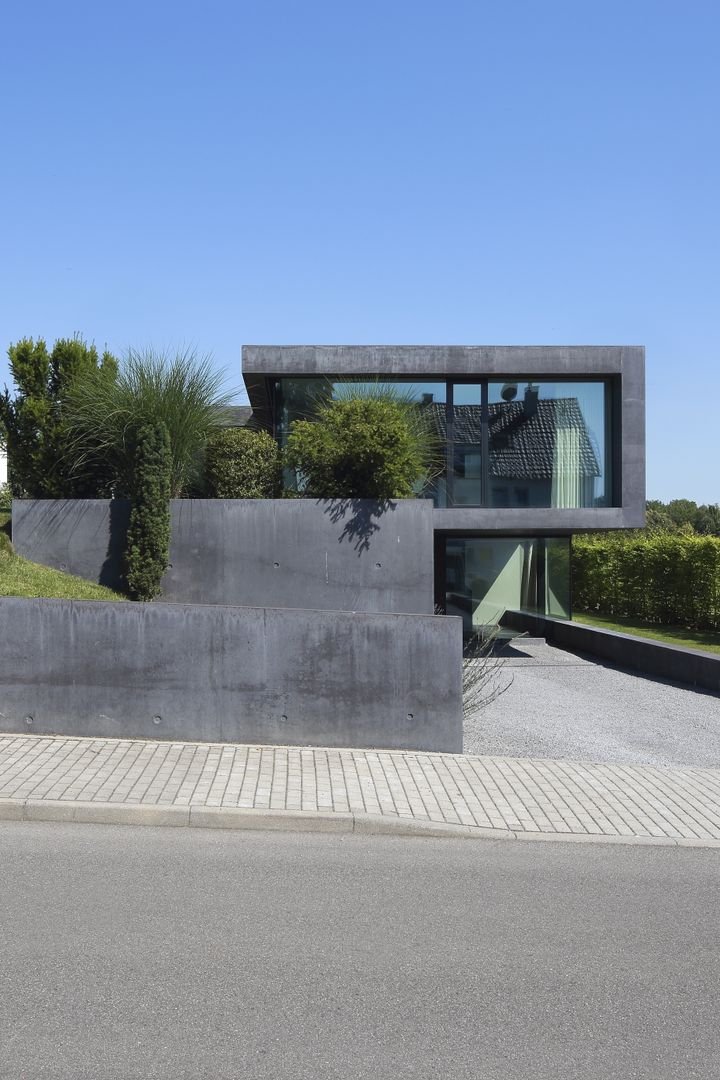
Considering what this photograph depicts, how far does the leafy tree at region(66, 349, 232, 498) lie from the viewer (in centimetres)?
1347

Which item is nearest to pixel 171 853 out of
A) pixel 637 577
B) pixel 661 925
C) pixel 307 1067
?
pixel 307 1067

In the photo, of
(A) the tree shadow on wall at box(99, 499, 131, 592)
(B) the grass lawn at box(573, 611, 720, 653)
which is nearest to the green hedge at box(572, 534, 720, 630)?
(B) the grass lawn at box(573, 611, 720, 653)

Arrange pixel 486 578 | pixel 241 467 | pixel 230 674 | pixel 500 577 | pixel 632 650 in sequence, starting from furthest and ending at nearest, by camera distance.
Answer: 1. pixel 500 577
2. pixel 486 578
3. pixel 632 650
4. pixel 241 467
5. pixel 230 674

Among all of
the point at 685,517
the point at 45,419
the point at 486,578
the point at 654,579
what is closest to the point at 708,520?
the point at 685,517

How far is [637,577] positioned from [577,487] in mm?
12567

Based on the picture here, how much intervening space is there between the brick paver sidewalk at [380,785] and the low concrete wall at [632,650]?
19.4 feet

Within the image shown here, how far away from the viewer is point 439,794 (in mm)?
7484

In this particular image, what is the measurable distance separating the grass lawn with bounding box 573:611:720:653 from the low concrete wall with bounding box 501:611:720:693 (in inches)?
59.2

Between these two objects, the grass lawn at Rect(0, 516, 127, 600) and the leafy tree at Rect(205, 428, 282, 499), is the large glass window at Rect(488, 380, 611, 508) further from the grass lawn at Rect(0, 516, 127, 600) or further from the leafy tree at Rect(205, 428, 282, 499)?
the grass lawn at Rect(0, 516, 127, 600)

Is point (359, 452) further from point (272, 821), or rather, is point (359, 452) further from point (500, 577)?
point (500, 577)

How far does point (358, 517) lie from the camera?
1355 centimetres

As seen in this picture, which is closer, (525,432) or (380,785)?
(380,785)

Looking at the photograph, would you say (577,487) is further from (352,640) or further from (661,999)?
(661,999)

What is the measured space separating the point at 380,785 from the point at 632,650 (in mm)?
10544
